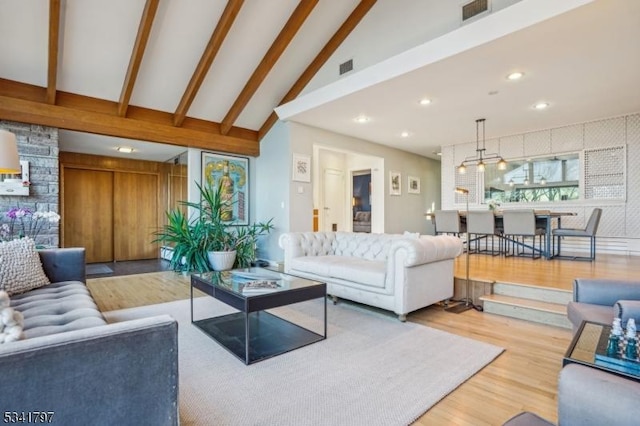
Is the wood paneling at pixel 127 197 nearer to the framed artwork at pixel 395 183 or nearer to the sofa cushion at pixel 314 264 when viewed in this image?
the sofa cushion at pixel 314 264

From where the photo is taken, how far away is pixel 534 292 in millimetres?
3477

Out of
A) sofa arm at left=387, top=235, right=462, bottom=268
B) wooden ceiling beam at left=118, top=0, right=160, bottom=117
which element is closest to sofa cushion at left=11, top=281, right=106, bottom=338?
sofa arm at left=387, top=235, right=462, bottom=268

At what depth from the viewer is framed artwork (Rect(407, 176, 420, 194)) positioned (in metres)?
8.76

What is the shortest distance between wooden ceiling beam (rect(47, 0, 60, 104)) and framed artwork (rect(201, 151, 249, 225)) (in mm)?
2299

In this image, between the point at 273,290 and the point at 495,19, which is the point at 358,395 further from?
the point at 495,19

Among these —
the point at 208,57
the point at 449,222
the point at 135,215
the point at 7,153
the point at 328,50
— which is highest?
the point at 328,50

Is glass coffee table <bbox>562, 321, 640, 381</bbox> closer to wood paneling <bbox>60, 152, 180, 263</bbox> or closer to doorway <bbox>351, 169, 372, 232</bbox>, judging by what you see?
doorway <bbox>351, 169, 372, 232</bbox>

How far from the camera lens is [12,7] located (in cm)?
357

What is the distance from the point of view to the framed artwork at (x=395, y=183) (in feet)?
26.8

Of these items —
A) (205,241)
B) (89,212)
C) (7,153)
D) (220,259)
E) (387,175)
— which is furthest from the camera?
(387,175)

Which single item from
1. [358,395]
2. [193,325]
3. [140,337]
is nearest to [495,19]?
[358,395]

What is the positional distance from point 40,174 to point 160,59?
2366 millimetres

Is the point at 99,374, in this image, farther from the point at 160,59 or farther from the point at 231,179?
the point at 231,179

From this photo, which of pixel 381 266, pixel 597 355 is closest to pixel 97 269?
pixel 381 266
